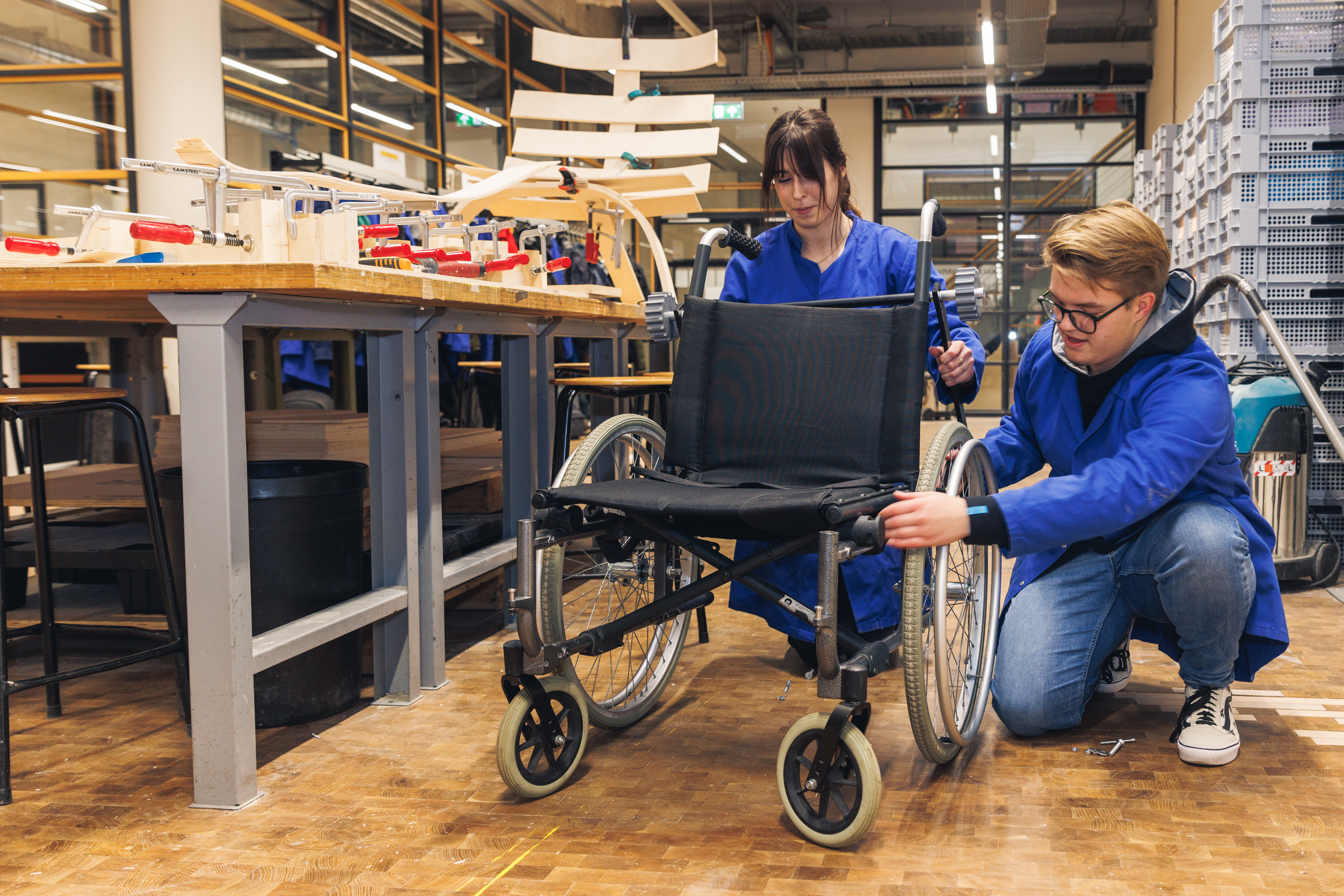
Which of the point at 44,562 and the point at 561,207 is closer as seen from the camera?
the point at 44,562

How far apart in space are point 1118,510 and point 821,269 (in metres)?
0.86

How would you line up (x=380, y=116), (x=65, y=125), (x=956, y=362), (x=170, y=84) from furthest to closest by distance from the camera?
(x=380, y=116) < (x=65, y=125) < (x=170, y=84) < (x=956, y=362)

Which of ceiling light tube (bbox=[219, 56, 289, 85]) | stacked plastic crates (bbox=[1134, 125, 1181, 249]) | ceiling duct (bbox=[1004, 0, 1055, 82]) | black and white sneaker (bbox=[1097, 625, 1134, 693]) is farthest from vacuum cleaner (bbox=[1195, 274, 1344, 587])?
ceiling duct (bbox=[1004, 0, 1055, 82])

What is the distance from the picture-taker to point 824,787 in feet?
4.64

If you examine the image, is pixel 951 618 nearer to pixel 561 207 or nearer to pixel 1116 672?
pixel 1116 672

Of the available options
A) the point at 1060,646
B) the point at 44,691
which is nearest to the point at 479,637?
the point at 44,691

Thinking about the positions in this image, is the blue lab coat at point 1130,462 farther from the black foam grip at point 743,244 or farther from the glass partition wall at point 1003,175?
the glass partition wall at point 1003,175

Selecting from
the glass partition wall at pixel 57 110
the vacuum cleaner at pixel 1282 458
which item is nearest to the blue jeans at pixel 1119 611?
the vacuum cleaner at pixel 1282 458

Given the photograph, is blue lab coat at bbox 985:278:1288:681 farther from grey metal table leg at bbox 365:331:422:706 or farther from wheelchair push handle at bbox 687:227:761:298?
grey metal table leg at bbox 365:331:422:706

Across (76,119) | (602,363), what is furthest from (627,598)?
(76,119)

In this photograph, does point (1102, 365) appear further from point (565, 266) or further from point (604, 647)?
point (565, 266)

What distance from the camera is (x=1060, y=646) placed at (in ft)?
6.04

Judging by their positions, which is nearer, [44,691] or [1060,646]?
[1060,646]

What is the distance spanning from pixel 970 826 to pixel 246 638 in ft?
3.70
